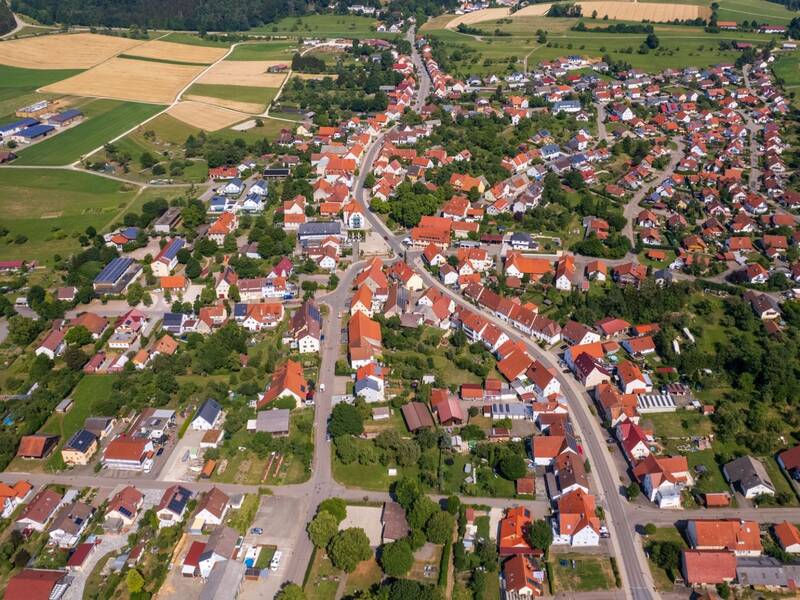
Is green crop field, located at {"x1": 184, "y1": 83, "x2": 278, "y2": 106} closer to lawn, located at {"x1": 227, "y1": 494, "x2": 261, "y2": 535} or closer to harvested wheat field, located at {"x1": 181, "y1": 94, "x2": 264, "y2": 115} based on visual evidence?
harvested wheat field, located at {"x1": 181, "y1": 94, "x2": 264, "y2": 115}

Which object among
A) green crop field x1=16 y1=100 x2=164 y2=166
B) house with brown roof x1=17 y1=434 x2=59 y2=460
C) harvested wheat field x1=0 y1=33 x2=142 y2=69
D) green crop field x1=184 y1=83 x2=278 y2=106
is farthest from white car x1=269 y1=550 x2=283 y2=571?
harvested wheat field x1=0 y1=33 x2=142 y2=69

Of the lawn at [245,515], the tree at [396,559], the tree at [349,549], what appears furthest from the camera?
the lawn at [245,515]

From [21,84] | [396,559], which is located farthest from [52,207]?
[396,559]

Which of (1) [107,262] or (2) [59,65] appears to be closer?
(1) [107,262]

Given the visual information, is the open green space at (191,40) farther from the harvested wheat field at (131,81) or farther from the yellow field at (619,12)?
the yellow field at (619,12)

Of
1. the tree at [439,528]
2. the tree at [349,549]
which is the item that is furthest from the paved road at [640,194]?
the tree at [349,549]

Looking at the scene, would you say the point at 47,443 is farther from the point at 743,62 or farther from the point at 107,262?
the point at 743,62

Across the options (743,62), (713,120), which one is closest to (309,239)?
(713,120)

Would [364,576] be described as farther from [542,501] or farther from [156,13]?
[156,13]
